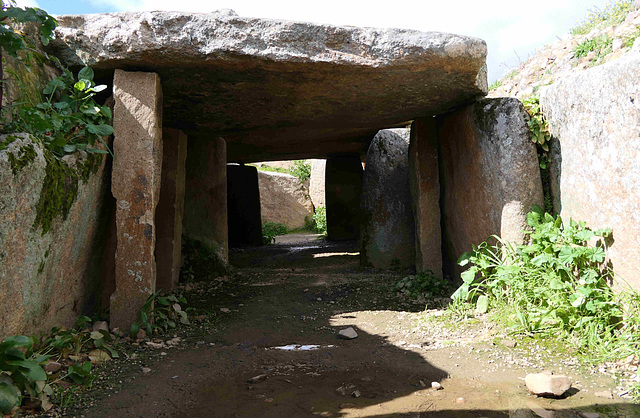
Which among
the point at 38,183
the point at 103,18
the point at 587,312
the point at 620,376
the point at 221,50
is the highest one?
the point at 103,18

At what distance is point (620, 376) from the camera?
2.66 metres

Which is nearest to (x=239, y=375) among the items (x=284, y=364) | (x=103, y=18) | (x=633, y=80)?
(x=284, y=364)

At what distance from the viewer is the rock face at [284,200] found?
14445 mm

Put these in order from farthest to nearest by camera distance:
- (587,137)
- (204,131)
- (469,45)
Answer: (204,131)
(469,45)
(587,137)

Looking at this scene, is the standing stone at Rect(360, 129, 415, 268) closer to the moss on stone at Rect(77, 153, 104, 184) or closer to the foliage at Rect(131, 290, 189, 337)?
the foliage at Rect(131, 290, 189, 337)

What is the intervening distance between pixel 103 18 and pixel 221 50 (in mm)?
899

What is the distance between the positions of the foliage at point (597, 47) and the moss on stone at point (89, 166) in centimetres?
660

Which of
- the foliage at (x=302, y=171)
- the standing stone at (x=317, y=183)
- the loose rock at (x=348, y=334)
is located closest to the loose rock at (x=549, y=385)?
the loose rock at (x=348, y=334)

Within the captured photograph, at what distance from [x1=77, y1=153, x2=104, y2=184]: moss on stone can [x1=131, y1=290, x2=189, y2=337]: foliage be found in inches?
37.9

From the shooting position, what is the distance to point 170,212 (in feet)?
16.7

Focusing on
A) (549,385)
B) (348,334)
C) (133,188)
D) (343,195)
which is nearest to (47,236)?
(133,188)

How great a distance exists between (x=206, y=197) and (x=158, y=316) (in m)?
2.65

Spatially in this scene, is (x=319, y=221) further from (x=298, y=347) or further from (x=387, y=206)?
(x=298, y=347)

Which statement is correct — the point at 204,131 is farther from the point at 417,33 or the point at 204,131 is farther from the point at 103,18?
the point at 417,33
